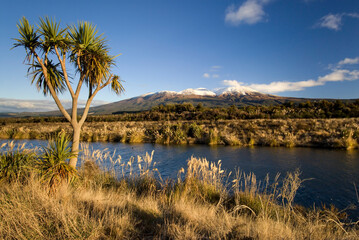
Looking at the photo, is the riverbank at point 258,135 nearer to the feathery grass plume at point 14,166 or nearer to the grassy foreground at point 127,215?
the feathery grass plume at point 14,166

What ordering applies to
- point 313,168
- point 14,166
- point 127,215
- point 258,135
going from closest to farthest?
point 127,215 → point 14,166 → point 313,168 → point 258,135

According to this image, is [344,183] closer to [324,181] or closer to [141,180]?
[324,181]

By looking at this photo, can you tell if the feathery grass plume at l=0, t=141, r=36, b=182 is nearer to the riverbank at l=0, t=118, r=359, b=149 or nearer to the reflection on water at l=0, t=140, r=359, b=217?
the reflection on water at l=0, t=140, r=359, b=217

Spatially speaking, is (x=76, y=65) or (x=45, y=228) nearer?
(x=45, y=228)

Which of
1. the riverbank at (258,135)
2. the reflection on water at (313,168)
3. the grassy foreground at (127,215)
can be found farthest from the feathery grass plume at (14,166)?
the riverbank at (258,135)

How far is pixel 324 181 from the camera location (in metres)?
7.97

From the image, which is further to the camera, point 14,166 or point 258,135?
point 258,135

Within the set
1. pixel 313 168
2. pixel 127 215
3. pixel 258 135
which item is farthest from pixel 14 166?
pixel 258 135

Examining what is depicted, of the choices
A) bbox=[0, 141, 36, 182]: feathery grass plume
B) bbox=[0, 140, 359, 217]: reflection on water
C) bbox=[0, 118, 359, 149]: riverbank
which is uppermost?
bbox=[0, 141, 36, 182]: feathery grass plume

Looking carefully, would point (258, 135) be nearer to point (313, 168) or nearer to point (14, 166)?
point (313, 168)

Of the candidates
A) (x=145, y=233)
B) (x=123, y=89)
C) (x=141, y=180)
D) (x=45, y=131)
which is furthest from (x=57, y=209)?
(x=45, y=131)

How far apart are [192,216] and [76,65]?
18.5 feet

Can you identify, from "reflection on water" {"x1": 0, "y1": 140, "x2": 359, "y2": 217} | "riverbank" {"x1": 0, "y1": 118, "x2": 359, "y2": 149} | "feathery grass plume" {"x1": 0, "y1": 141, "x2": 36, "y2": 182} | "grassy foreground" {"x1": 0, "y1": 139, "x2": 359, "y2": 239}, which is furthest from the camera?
"riverbank" {"x1": 0, "y1": 118, "x2": 359, "y2": 149}

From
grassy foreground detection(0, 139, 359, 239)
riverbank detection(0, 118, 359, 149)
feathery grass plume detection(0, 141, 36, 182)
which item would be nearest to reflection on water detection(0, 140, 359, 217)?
grassy foreground detection(0, 139, 359, 239)
